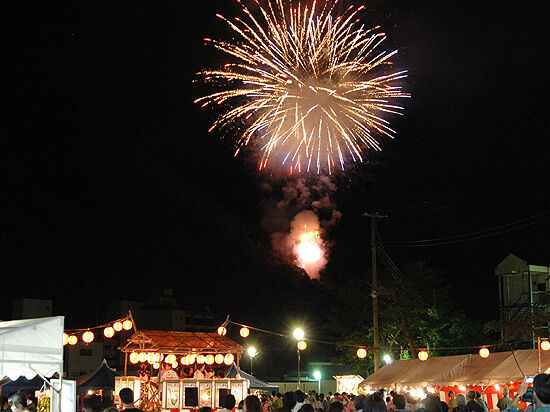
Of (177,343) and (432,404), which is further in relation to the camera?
→ (177,343)

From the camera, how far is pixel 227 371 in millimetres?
24906

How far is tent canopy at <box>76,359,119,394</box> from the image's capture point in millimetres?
22438

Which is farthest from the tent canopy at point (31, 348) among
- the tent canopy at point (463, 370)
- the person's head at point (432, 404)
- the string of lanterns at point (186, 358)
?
the string of lanterns at point (186, 358)

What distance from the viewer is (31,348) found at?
27.4 feet

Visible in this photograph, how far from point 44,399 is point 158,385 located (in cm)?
1083

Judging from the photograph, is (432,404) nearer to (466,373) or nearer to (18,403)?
(18,403)

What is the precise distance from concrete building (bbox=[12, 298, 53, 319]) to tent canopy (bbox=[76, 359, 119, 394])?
22893 millimetres

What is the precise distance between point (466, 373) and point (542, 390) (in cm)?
1541

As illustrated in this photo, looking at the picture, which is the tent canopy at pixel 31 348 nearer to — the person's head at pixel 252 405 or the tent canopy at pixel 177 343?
the person's head at pixel 252 405

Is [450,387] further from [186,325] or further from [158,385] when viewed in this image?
[186,325]

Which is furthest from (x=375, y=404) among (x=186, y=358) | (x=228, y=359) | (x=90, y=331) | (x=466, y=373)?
(x=186, y=358)

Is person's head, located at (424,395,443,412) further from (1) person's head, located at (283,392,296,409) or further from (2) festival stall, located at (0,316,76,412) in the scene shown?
(2) festival stall, located at (0,316,76,412)

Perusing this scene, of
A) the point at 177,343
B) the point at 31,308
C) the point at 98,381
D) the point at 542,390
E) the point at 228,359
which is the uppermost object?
the point at 31,308

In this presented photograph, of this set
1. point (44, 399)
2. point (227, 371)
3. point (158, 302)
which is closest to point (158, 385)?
point (227, 371)
